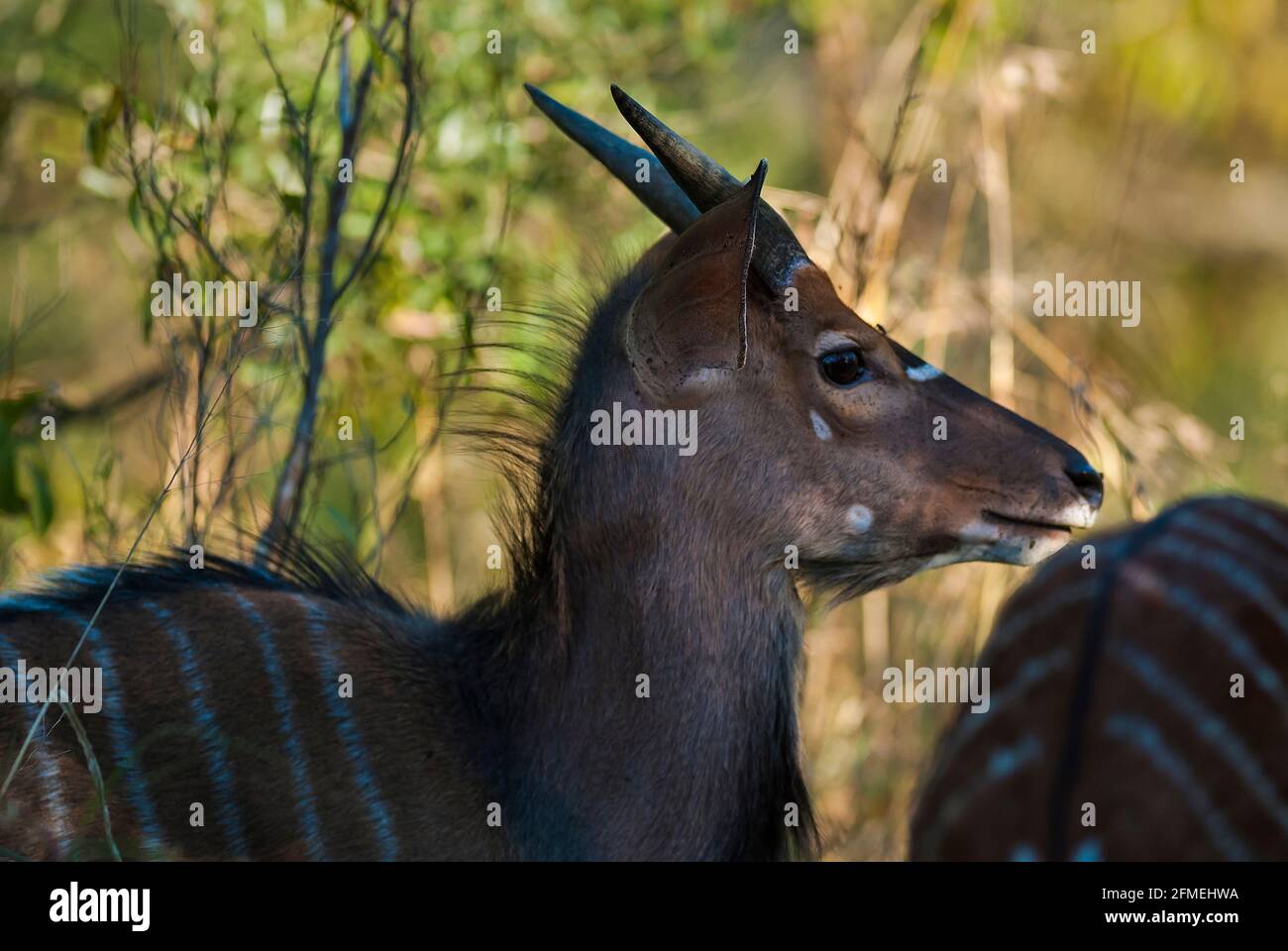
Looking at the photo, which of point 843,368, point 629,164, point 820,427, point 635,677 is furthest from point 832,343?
point 635,677

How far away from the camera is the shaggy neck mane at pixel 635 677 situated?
10.9 feet

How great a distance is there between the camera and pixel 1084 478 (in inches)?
138

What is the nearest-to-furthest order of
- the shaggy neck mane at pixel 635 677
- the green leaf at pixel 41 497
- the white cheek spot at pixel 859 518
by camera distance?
1. the shaggy neck mane at pixel 635 677
2. the white cheek spot at pixel 859 518
3. the green leaf at pixel 41 497

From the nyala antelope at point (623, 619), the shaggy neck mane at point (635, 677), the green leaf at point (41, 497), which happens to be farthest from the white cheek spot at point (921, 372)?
the green leaf at point (41, 497)

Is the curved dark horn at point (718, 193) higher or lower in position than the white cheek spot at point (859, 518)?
higher

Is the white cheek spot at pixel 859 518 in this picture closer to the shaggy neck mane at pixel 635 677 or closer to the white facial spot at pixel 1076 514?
the shaggy neck mane at pixel 635 677

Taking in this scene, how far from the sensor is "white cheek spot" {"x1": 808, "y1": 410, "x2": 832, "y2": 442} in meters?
3.47

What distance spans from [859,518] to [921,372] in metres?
0.42

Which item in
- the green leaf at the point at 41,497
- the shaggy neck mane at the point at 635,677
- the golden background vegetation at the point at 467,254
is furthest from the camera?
the golden background vegetation at the point at 467,254

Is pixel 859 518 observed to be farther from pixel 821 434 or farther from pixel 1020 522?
pixel 1020 522

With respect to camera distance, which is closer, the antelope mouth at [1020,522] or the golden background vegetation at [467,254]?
the antelope mouth at [1020,522]

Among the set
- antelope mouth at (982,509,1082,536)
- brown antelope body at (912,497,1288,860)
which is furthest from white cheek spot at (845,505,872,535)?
brown antelope body at (912,497,1288,860)

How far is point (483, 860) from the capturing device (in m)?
3.23

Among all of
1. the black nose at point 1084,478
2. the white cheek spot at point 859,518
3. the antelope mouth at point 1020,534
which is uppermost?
the black nose at point 1084,478
